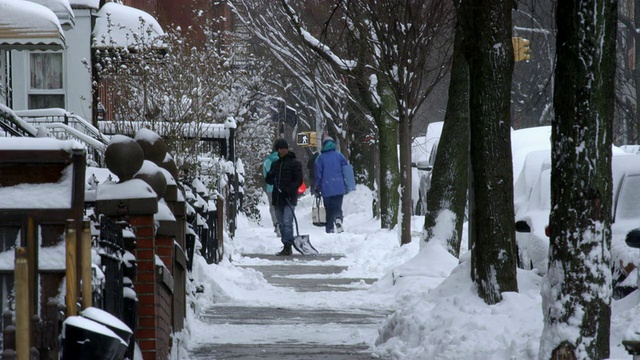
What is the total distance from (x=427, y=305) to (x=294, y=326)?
171cm

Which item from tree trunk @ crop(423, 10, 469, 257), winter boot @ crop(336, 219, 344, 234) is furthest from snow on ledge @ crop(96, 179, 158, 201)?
winter boot @ crop(336, 219, 344, 234)

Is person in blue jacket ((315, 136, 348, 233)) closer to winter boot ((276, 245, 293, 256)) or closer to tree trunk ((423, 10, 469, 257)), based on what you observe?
winter boot ((276, 245, 293, 256))

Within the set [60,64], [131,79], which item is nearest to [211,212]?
[131,79]

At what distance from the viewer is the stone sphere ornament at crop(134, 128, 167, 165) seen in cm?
888

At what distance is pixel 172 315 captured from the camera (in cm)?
885

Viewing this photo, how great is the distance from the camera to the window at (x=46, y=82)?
25688mm

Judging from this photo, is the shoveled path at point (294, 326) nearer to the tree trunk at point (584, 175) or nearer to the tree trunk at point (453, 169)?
the tree trunk at point (453, 169)

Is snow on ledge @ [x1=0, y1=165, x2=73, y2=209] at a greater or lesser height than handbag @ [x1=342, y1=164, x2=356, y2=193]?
lesser

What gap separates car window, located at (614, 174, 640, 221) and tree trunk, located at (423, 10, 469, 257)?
11.3 feet

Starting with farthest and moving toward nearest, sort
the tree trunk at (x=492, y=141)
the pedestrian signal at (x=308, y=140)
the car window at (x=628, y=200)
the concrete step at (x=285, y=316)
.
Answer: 1. the pedestrian signal at (x=308, y=140)
2. the concrete step at (x=285, y=316)
3. the car window at (x=628, y=200)
4. the tree trunk at (x=492, y=141)

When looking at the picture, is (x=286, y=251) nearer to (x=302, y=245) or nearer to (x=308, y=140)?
(x=302, y=245)

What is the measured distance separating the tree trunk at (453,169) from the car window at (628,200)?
11.3 feet

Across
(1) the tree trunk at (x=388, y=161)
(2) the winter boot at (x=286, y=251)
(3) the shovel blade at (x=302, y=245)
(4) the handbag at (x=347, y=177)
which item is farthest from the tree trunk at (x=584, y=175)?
(4) the handbag at (x=347, y=177)

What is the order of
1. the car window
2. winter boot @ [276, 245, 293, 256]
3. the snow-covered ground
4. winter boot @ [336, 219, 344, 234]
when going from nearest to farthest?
the snow-covered ground, the car window, winter boot @ [276, 245, 293, 256], winter boot @ [336, 219, 344, 234]
